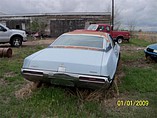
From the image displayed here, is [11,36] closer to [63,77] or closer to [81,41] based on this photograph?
[81,41]

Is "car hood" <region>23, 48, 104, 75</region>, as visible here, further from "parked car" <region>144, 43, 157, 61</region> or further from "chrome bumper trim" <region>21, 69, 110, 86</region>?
"parked car" <region>144, 43, 157, 61</region>


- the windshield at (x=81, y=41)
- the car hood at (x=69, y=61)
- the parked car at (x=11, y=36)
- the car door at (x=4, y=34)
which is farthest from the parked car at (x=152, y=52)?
the car door at (x=4, y=34)

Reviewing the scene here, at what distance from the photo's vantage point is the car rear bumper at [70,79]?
3590mm

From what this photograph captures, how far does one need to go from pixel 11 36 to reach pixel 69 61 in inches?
431

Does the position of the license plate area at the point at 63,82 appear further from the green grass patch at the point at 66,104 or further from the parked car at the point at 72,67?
the green grass patch at the point at 66,104

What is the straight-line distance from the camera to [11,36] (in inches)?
539

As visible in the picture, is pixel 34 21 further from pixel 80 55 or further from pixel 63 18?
pixel 80 55

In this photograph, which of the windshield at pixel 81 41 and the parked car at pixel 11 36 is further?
the parked car at pixel 11 36

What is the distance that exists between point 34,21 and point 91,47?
23183 millimetres

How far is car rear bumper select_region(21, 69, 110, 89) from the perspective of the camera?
3.59 meters

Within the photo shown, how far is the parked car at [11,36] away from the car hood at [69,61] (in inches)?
395

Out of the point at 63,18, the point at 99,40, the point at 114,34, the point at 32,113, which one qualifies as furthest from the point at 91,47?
the point at 63,18

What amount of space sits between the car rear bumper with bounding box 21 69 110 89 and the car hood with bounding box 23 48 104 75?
0.08 metres

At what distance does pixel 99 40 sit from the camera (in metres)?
5.12
